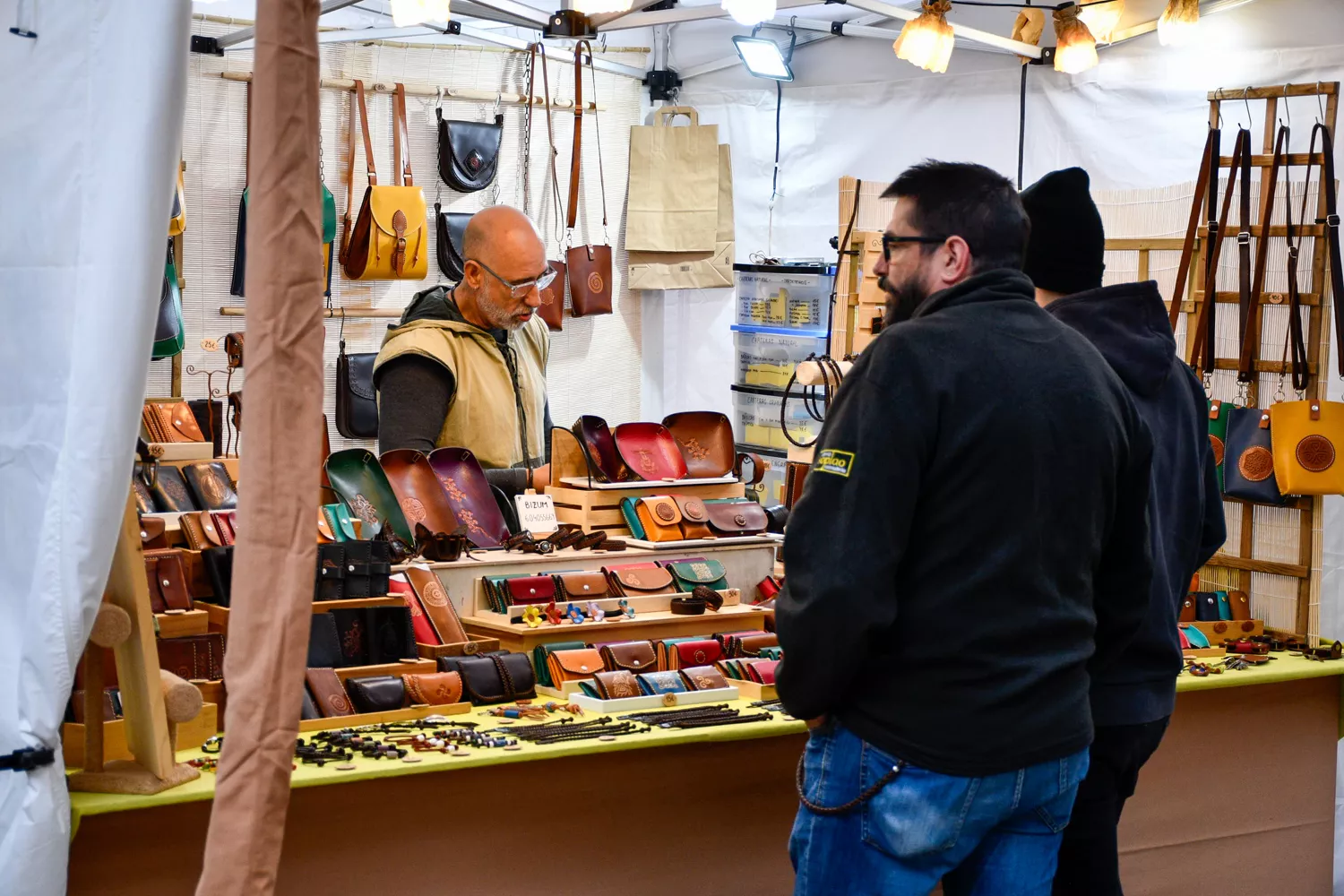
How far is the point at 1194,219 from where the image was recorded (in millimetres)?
4961

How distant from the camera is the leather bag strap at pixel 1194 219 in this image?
16.3 feet

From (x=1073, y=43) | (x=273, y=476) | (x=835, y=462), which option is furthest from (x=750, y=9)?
(x=273, y=476)

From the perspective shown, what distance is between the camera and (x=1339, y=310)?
488 cm

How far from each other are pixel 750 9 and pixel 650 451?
5.59ft

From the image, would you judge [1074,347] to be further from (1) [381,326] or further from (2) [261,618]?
(1) [381,326]

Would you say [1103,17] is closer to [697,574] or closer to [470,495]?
[697,574]

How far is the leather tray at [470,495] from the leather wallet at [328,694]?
911 millimetres

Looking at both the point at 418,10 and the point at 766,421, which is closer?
the point at 418,10

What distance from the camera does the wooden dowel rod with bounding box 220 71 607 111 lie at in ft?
25.8

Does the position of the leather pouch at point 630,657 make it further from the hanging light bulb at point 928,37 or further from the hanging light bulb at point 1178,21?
the hanging light bulb at point 1178,21

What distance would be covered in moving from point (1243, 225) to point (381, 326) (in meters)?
4.83

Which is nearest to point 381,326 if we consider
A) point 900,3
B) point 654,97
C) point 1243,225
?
point 654,97

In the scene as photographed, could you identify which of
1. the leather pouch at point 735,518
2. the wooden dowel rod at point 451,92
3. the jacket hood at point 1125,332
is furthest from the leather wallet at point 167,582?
the wooden dowel rod at point 451,92

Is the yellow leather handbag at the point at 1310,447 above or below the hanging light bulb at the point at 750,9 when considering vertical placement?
below
